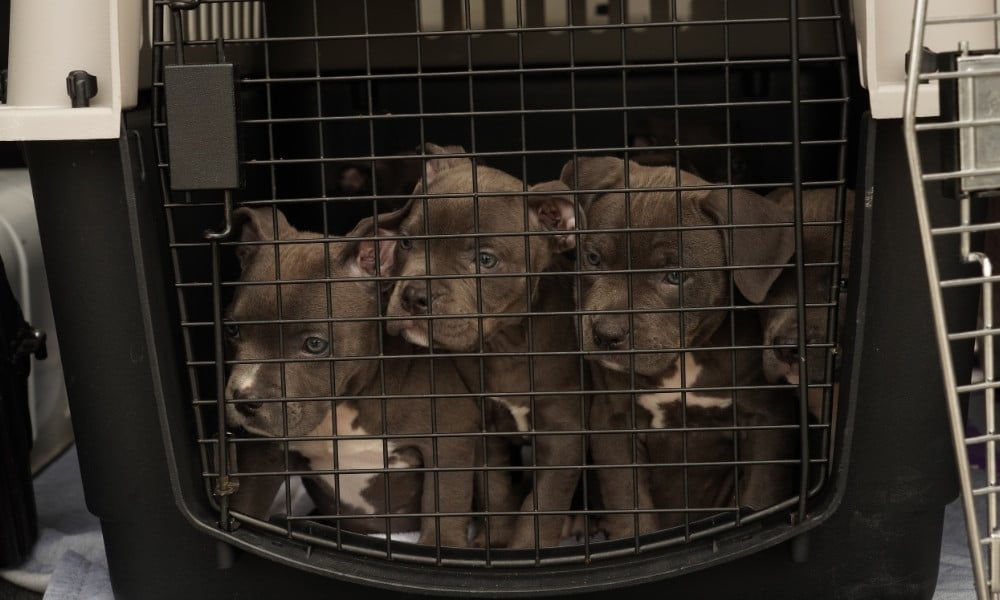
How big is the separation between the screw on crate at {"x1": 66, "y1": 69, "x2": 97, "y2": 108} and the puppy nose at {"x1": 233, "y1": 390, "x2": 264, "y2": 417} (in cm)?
49

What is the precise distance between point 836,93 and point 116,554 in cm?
153

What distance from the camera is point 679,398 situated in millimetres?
1922

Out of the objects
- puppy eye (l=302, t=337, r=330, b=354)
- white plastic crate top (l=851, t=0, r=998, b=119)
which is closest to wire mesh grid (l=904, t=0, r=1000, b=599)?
white plastic crate top (l=851, t=0, r=998, b=119)

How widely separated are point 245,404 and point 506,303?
0.47 metres

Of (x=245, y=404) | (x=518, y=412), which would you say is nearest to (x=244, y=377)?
(x=245, y=404)

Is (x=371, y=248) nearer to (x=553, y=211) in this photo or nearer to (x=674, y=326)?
(x=553, y=211)

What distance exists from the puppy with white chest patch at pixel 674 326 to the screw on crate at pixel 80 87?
74 centimetres

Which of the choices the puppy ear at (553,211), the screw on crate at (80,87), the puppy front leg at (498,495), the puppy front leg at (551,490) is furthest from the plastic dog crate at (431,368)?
the puppy front leg at (498,495)

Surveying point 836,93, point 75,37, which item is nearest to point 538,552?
point 75,37

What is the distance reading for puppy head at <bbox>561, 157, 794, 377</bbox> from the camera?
5.55 feet

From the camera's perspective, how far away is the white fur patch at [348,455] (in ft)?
6.49

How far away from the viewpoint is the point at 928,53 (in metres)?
1.36

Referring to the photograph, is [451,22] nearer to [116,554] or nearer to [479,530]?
[479,530]

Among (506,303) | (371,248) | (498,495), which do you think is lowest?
(498,495)
